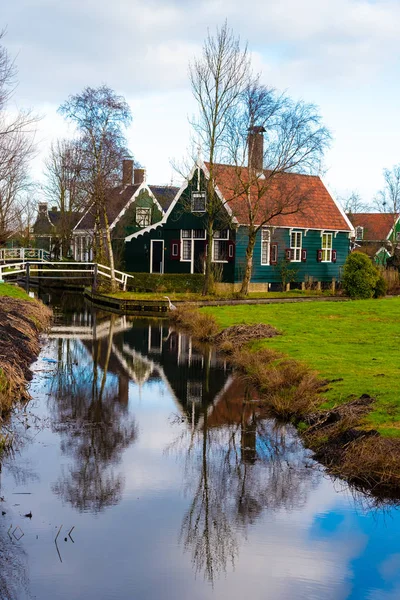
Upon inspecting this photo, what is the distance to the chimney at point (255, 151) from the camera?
29.9 meters

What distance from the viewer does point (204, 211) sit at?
33.7m

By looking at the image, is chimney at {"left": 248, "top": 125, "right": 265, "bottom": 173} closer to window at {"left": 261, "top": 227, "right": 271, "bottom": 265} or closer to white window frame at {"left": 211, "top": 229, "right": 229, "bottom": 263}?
white window frame at {"left": 211, "top": 229, "right": 229, "bottom": 263}

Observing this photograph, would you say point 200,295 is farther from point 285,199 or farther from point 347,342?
point 347,342

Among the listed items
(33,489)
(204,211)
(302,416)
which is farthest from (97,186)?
(33,489)

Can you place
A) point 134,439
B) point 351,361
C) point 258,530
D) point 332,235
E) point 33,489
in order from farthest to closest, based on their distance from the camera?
point 332,235, point 351,361, point 134,439, point 33,489, point 258,530

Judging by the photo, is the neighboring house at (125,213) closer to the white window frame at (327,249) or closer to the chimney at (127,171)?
the chimney at (127,171)

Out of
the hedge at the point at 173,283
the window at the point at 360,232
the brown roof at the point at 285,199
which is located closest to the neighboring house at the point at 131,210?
the brown roof at the point at 285,199

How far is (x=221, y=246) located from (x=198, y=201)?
8.13ft

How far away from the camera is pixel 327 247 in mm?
38094

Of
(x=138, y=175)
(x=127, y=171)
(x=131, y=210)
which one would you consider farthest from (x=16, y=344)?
(x=138, y=175)

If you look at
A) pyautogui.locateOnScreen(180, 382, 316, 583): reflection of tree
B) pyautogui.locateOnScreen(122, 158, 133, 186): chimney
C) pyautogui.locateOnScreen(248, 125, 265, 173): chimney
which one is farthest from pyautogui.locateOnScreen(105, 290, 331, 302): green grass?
pyautogui.locateOnScreen(180, 382, 316, 583): reflection of tree

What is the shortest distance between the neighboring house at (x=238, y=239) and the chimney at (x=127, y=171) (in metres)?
2.67

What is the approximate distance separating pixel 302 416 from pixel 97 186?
77.6 ft

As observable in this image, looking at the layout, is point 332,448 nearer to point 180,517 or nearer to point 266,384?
point 180,517
